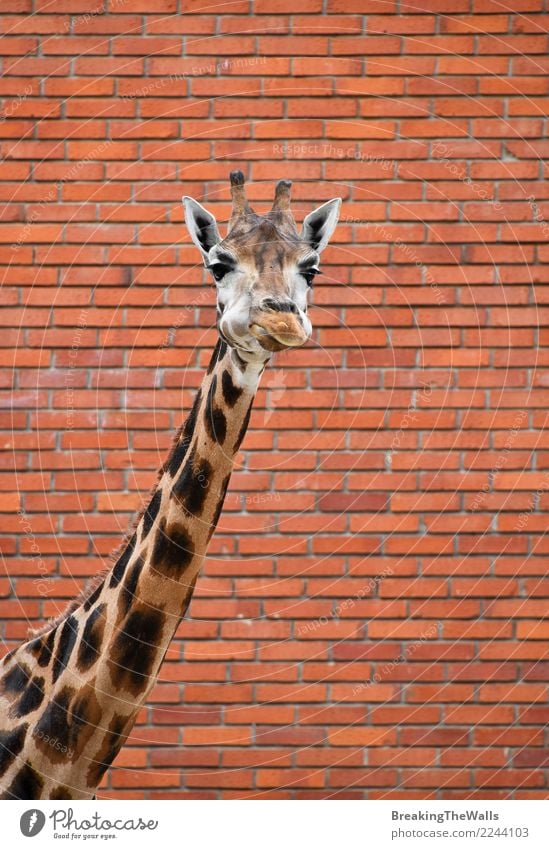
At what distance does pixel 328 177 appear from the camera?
165 inches

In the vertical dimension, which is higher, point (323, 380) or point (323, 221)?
point (323, 380)

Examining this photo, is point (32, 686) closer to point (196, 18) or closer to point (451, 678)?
point (451, 678)

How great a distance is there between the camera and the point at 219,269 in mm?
2635

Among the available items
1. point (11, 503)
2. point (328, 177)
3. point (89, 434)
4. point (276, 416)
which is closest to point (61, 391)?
point (89, 434)

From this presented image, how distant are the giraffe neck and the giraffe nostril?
282mm

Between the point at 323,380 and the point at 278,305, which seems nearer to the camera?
the point at 278,305

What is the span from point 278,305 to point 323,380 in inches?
72.9

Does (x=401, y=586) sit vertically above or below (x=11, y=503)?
below

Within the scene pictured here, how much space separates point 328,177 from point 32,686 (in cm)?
238

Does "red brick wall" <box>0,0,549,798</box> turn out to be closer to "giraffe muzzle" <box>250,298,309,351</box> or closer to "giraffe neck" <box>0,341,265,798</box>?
"giraffe neck" <box>0,341,265,798</box>
